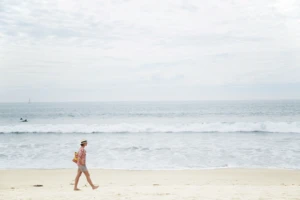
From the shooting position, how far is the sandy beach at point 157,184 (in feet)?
22.7

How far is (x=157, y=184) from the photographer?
916 cm

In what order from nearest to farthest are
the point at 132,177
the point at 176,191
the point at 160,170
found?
1. the point at 176,191
2. the point at 132,177
3. the point at 160,170

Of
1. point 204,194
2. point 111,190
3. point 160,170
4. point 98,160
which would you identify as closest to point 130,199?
point 111,190

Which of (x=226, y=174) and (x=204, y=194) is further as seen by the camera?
(x=226, y=174)

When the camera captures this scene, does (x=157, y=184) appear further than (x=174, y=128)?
No

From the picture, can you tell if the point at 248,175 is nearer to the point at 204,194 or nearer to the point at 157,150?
the point at 204,194

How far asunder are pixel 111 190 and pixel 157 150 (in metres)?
9.06

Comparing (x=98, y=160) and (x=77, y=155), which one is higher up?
(x=77, y=155)

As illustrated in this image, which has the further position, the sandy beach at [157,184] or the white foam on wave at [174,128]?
the white foam on wave at [174,128]

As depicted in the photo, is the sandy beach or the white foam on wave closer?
the sandy beach

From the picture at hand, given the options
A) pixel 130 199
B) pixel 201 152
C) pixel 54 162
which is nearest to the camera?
pixel 130 199

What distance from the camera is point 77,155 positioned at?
7.71 metres

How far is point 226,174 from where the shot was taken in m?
10.6

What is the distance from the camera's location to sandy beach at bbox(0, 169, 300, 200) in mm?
6934
